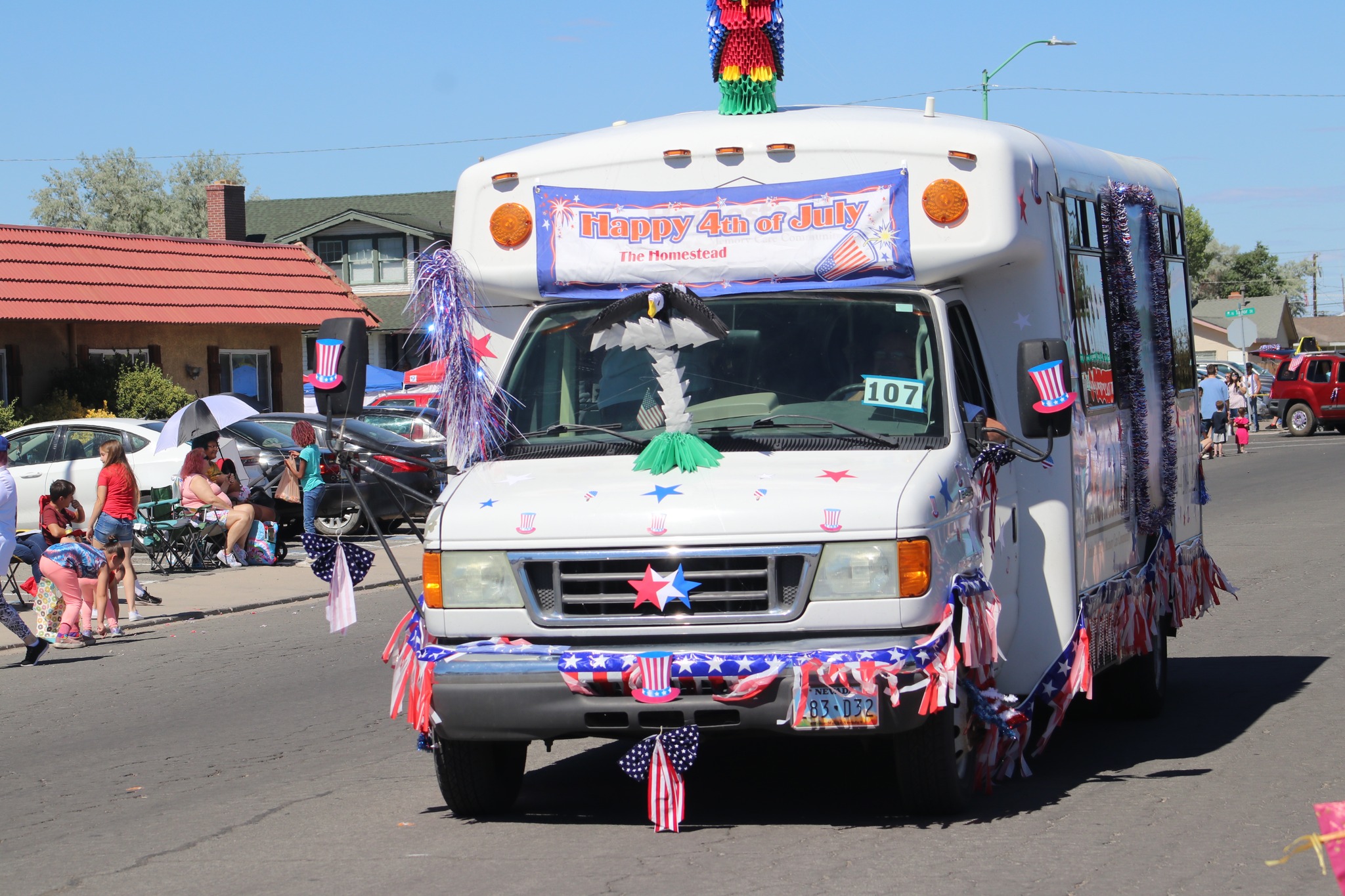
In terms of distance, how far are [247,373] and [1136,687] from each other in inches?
983

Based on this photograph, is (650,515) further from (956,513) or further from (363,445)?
(363,445)

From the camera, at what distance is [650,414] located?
6.63m

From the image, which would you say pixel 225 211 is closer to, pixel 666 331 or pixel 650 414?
pixel 666 331

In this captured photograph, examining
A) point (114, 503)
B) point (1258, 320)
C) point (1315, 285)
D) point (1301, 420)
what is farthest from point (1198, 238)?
point (114, 503)

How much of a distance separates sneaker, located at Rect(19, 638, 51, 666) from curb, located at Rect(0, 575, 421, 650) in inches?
27.4

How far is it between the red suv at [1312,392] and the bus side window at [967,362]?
118ft

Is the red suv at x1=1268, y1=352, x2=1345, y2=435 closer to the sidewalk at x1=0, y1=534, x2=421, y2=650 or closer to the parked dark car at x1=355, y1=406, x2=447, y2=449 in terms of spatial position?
the parked dark car at x1=355, y1=406, x2=447, y2=449

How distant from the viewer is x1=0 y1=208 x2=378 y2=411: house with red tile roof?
27078 millimetres

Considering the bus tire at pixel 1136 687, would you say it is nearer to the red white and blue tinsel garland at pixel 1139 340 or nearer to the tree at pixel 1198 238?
the red white and blue tinsel garland at pixel 1139 340

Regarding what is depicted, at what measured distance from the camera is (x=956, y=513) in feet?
20.1

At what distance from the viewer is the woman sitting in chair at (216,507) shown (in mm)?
17734

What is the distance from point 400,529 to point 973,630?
15.6 metres

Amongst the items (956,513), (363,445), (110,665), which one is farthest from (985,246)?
(363,445)

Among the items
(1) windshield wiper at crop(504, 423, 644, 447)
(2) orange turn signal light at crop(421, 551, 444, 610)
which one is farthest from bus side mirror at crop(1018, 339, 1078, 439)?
(2) orange turn signal light at crop(421, 551, 444, 610)
